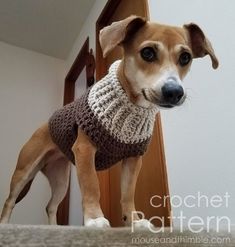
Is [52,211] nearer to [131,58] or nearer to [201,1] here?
[131,58]

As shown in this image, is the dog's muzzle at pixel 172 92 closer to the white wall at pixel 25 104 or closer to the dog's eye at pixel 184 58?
the dog's eye at pixel 184 58

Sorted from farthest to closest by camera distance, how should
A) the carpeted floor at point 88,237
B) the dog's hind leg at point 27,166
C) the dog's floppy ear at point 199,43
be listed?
the dog's hind leg at point 27,166
the dog's floppy ear at point 199,43
the carpeted floor at point 88,237

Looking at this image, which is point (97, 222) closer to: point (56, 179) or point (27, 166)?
point (27, 166)

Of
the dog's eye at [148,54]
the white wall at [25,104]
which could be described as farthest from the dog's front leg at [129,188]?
the white wall at [25,104]

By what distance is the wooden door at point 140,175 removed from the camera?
150 centimetres

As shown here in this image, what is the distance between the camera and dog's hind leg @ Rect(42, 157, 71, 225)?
1520 mm

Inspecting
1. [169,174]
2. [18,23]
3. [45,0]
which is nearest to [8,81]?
[18,23]

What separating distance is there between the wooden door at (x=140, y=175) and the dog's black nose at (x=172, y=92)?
66 cm

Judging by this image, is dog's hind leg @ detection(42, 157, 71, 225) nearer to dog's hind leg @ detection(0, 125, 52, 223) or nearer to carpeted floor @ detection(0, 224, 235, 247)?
dog's hind leg @ detection(0, 125, 52, 223)

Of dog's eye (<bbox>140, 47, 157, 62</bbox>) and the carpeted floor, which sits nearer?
the carpeted floor

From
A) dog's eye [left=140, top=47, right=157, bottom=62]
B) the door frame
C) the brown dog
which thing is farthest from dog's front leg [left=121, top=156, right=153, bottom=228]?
the door frame

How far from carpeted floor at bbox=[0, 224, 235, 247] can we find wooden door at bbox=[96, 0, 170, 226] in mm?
692

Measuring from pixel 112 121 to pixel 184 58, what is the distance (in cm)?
28

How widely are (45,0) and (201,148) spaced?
1942mm
